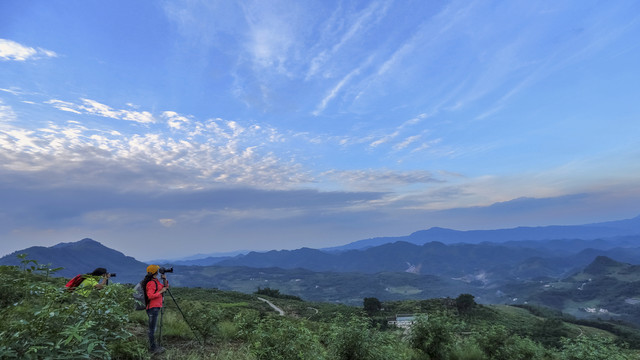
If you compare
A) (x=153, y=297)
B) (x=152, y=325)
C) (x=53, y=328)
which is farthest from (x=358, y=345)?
(x=53, y=328)

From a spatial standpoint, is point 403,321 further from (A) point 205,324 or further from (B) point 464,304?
(A) point 205,324

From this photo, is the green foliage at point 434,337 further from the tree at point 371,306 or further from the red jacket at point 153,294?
the tree at point 371,306

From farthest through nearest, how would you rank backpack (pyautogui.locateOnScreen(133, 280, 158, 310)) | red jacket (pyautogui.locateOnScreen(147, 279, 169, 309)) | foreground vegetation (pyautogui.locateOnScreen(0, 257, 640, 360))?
red jacket (pyautogui.locateOnScreen(147, 279, 169, 309)) < backpack (pyautogui.locateOnScreen(133, 280, 158, 310)) < foreground vegetation (pyautogui.locateOnScreen(0, 257, 640, 360))

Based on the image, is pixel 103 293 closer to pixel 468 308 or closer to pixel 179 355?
pixel 179 355

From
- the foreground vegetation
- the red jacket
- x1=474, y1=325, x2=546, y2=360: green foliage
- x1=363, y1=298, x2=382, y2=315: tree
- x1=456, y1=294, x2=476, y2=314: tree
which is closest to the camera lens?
the foreground vegetation

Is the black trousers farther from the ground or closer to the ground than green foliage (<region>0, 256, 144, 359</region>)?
closer to the ground

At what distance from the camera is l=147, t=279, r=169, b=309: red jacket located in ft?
30.1

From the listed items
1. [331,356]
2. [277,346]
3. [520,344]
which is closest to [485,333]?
[520,344]

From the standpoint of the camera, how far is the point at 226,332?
11.5 meters

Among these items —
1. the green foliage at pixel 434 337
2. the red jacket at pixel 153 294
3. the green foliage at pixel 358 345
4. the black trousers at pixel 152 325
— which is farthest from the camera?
the green foliage at pixel 434 337

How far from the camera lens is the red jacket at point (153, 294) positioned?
30.1ft

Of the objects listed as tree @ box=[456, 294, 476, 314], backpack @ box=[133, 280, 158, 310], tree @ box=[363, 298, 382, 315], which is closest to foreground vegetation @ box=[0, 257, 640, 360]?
backpack @ box=[133, 280, 158, 310]

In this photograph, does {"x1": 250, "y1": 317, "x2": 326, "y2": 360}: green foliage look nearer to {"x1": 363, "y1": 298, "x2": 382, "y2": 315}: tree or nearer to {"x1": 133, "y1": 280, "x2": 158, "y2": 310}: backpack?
{"x1": 133, "y1": 280, "x2": 158, "y2": 310}: backpack

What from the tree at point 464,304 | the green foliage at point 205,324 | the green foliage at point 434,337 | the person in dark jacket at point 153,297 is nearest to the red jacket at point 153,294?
the person in dark jacket at point 153,297
